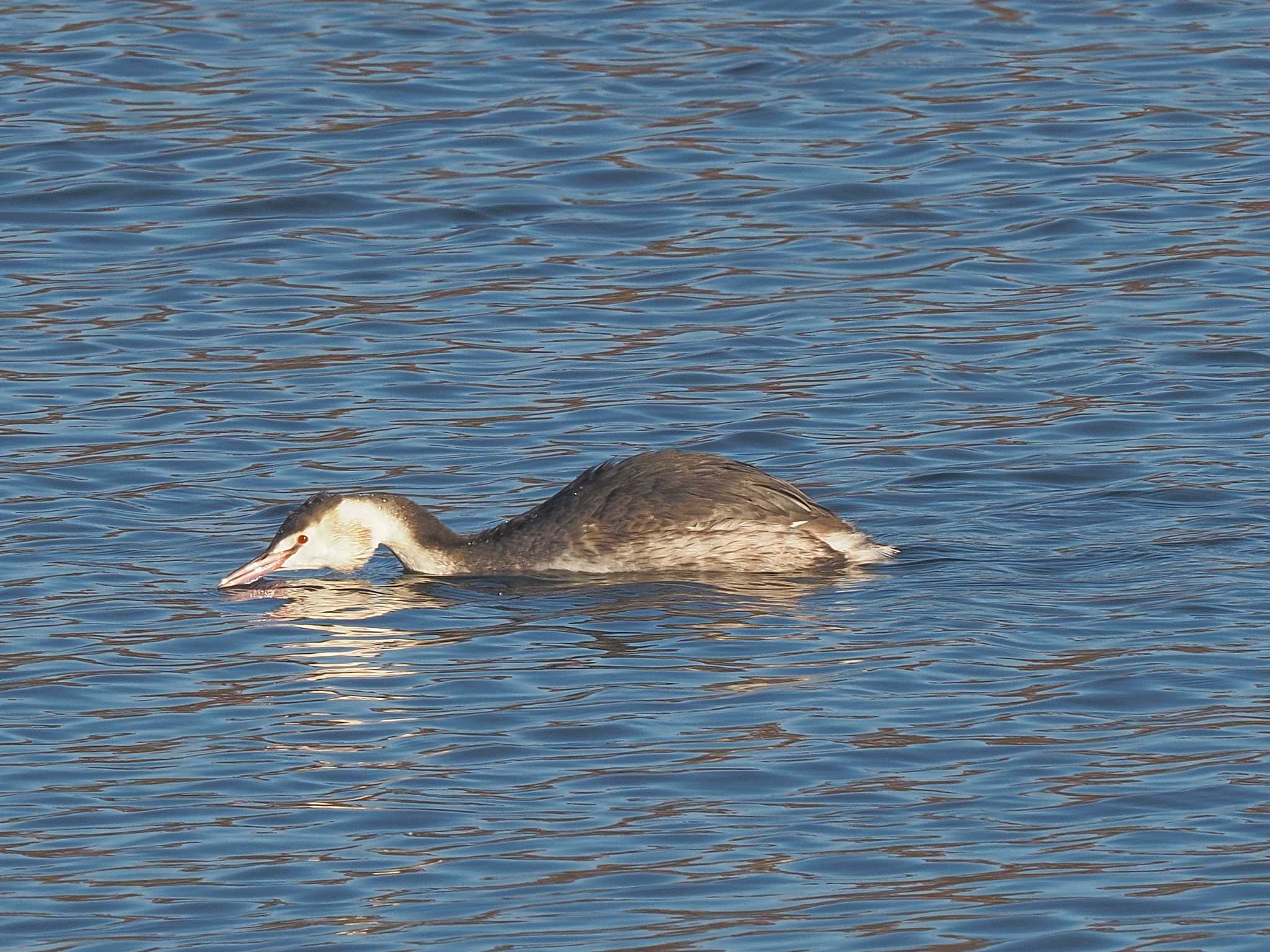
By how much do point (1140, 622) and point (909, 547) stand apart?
5.36 feet

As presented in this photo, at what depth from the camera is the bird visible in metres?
12.4

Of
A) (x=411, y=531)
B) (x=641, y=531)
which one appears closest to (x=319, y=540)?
(x=411, y=531)

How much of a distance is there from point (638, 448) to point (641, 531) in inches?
68.5

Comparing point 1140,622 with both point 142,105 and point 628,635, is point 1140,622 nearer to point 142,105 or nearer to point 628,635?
point 628,635

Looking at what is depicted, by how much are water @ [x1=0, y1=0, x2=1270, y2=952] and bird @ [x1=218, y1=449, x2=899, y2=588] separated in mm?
177

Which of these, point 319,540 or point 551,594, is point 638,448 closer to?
point 551,594

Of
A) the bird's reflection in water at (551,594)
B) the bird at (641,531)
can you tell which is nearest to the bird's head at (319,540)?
the bird at (641,531)

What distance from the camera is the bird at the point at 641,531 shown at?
1240cm

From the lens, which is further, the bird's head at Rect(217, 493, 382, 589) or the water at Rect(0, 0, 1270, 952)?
the bird's head at Rect(217, 493, 382, 589)

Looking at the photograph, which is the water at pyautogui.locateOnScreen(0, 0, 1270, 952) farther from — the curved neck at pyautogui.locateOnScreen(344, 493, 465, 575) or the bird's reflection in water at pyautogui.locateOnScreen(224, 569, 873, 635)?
the curved neck at pyautogui.locateOnScreen(344, 493, 465, 575)

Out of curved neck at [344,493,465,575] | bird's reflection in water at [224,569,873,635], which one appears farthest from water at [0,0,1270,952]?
curved neck at [344,493,465,575]

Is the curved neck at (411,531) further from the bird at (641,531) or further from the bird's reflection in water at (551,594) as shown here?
the bird's reflection in water at (551,594)

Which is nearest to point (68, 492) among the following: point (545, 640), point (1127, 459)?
point (545, 640)

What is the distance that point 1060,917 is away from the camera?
8.09 m
